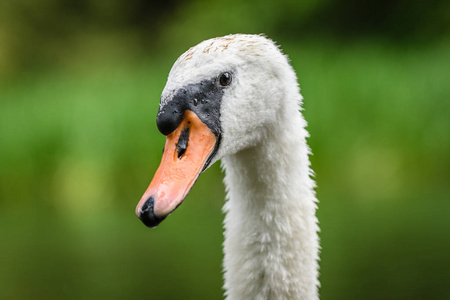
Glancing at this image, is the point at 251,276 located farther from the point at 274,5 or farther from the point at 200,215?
the point at 274,5

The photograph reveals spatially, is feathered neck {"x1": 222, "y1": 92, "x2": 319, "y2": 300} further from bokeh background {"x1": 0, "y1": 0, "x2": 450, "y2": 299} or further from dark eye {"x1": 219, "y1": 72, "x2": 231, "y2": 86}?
bokeh background {"x1": 0, "y1": 0, "x2": 450, "y2": 299}

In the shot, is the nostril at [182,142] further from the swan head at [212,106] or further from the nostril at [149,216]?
the nostril at [149,216]

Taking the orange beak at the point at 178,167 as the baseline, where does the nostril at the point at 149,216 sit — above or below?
below

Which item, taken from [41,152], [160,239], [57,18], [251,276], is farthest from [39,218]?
[251,276]

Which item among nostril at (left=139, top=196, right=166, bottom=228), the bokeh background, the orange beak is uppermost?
the bokeh background

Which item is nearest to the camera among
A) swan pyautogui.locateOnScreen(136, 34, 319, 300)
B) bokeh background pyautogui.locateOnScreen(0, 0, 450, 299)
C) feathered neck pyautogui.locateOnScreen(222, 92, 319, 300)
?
swan pyautogui.locateOnScreen(136, 34, 319, 300)

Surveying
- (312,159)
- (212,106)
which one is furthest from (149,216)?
(312,159)

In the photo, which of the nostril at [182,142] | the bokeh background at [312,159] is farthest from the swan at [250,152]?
the bokeh background at [312,159]

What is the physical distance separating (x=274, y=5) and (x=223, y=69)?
3.76 meters

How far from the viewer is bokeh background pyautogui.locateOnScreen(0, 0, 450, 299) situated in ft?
10.7

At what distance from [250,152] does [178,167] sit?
177mm

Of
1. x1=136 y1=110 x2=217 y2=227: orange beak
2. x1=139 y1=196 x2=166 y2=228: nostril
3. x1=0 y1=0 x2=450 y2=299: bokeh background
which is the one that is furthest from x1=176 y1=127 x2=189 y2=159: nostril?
x1=0 y1=0 x2=450 y2=299: bokeh background

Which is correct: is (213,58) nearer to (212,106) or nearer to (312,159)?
(212,106)

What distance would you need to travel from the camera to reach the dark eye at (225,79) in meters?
0.95
